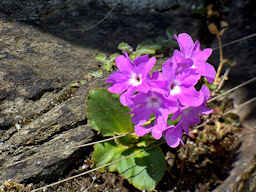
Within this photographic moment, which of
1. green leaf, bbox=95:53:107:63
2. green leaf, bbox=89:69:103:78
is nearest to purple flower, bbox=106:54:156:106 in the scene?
green leaf, bbox=89:69:103:78

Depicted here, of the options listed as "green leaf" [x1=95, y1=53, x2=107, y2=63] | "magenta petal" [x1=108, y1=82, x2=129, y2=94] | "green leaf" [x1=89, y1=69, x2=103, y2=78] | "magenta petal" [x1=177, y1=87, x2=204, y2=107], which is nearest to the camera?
"magenta petal" [x1=177, y1=87, x2=204, y2=107]

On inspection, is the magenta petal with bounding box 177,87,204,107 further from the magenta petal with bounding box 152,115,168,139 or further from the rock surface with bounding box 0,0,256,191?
the rock surface with bounding box 0,0,256,191

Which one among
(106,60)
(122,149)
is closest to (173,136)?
(122,149)

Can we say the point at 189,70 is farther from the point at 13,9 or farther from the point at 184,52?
the point at 13,9

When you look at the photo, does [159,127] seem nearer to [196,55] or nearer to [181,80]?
[181,80]

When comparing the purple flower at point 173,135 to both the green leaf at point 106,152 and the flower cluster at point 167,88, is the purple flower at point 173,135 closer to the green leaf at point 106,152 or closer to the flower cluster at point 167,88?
the flower cluster at point 167,88

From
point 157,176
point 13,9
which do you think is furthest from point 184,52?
point 13,9
